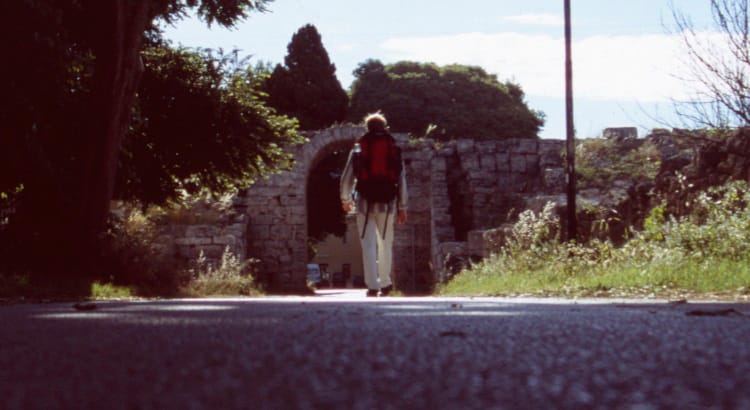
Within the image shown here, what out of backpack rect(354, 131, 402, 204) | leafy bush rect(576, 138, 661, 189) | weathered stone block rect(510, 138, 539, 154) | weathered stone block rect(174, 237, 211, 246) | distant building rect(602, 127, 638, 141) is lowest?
weathered stone block rect(174, 237, 211, 246)

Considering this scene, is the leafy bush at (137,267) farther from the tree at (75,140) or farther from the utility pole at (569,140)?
the utility pole at (569,140)

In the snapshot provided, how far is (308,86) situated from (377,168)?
32.2 meters

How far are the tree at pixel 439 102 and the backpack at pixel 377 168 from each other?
3509cm

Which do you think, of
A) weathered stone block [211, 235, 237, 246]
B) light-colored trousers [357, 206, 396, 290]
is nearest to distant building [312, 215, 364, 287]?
weathered stone block [211, 235, 237, 246]

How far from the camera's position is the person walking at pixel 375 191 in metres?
9.57

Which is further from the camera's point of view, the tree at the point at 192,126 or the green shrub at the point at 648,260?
the tree at the point at 192,126

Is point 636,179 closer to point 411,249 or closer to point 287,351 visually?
point 411,249

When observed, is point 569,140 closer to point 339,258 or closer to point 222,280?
point 222,280

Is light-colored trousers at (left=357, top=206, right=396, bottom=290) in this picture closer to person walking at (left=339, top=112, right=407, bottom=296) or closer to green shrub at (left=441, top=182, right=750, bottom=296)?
person walking at (left=339, top=112, right=407, bottom=296)

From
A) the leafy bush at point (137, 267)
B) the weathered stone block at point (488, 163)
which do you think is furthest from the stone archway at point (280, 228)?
the leafy bush at point (137, 267)

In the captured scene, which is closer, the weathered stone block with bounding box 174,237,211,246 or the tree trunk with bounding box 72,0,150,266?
the tree trunk with bounding box 72,0,150,266

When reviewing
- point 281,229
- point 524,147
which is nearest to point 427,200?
point 524,147

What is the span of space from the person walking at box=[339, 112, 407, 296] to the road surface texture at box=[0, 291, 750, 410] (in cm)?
637

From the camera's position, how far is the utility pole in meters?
16.9
